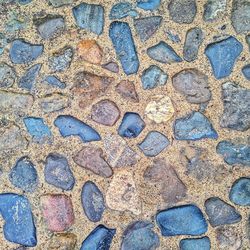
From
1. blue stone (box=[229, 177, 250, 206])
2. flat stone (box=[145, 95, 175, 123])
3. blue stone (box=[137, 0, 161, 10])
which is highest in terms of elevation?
blue stone (box=[137, 0, 161, 10])

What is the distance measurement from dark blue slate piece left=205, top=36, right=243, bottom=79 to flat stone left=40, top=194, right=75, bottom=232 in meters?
0.51

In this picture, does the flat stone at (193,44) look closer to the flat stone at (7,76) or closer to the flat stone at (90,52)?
the flat stone at (90,52)

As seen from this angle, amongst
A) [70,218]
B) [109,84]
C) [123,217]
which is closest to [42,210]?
[70,218]

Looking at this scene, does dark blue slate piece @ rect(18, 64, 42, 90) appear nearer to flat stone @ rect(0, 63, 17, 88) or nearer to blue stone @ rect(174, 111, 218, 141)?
flat stone @ rect(0, 63, 17, 88)

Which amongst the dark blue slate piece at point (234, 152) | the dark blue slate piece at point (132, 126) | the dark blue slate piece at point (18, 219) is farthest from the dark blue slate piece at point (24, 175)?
the dark blue slate piece at point (234, 152)

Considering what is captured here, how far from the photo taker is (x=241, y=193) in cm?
159

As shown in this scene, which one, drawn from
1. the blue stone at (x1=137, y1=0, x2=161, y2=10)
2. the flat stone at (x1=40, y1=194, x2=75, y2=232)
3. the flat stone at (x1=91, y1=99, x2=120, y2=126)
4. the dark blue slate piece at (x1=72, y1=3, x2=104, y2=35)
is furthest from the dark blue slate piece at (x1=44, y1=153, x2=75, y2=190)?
the blue stone at (x1=137, y1=0, x2=161, y2=10)

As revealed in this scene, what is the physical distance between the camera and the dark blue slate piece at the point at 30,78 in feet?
5.40

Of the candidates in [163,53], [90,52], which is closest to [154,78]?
[163,53]

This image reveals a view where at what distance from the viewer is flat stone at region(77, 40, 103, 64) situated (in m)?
1.64

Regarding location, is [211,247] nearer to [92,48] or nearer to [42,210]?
[42,210]

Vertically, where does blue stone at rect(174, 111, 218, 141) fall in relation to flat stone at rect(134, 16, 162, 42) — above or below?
below

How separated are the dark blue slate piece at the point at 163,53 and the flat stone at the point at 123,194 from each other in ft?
1.01

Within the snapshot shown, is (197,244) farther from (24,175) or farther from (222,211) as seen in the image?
(24,175)
